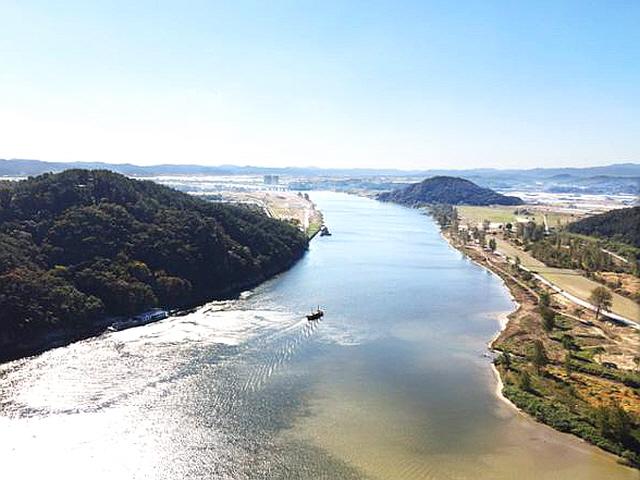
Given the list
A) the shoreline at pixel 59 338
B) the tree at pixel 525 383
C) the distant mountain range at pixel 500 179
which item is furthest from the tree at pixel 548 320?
the distant mountain range at pixel 500 179

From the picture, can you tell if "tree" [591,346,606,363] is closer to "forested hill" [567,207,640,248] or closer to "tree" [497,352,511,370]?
"tree" [497,352,511,370]

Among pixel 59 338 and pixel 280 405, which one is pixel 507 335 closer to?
pixel 280 405

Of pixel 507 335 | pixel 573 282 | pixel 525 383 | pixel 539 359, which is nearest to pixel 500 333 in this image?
pixel 507 335

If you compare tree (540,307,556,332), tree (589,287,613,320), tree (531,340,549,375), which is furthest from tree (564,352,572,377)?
tree (589,287,613,320)

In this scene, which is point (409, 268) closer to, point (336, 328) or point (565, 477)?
point (336, 328)

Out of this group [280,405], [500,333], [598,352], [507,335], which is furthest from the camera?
[500,333]
